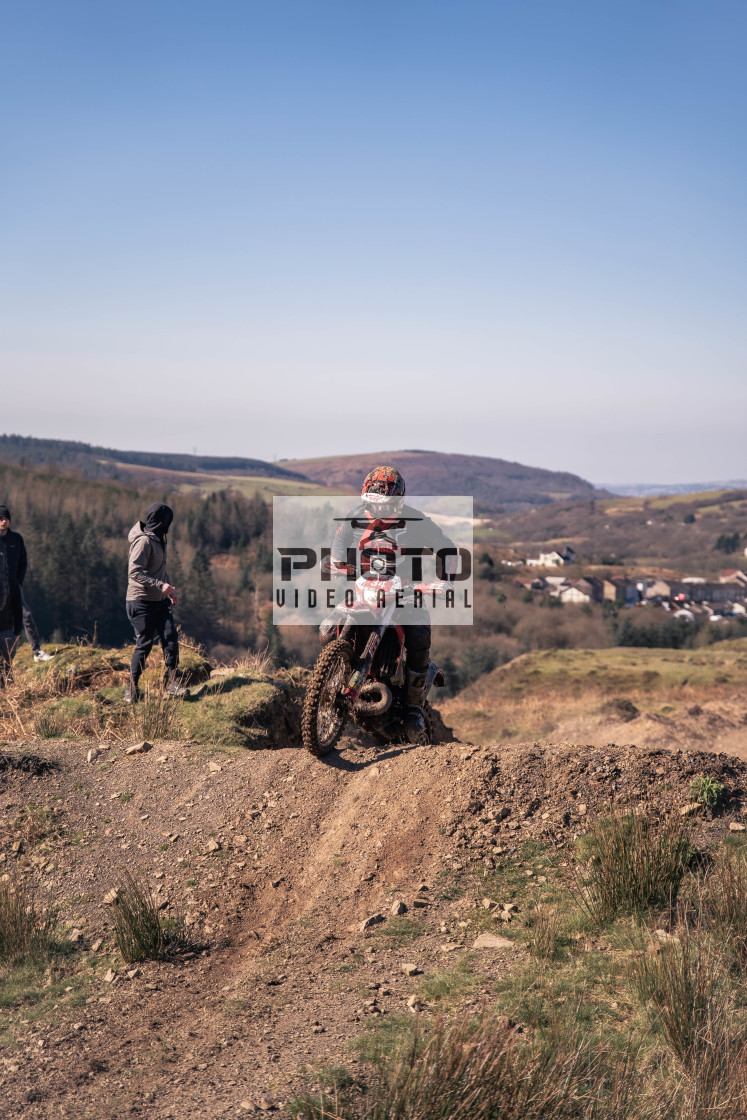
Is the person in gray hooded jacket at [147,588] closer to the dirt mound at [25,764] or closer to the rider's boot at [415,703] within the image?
the dirt mound at [25,764]

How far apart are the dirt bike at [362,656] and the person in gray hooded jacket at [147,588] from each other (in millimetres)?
2368

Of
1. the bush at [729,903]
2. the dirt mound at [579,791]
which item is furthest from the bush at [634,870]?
the dirt mound at [579,791]

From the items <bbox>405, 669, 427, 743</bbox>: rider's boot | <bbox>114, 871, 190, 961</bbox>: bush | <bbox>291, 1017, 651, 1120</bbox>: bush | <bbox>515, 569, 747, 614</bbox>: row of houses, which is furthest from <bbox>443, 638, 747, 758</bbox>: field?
<bbox>515, 569, 747, 614</bbox>: row of houses

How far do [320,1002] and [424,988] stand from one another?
1.77ft

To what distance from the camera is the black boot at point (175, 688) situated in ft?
28.5

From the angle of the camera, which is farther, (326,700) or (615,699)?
(615,699)

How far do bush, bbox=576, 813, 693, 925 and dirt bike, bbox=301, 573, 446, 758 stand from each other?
8.03ft

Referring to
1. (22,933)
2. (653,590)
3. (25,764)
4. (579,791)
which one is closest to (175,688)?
(25,764)

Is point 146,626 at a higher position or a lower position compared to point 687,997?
higher

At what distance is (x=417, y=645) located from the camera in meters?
7.12

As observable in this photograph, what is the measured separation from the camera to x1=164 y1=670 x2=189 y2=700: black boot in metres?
8.69

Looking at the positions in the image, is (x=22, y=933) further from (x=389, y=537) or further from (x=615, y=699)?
(x=615, y=699)

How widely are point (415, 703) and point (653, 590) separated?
120936 mm

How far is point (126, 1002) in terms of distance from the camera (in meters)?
4.16
